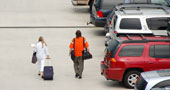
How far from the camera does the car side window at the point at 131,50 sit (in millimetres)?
17609

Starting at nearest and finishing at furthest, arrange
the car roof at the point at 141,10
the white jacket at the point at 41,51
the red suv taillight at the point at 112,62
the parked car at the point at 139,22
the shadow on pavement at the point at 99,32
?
the red suv taillight at the point at 112,62 → the white jacket at the point at 41,51 → the parked car at the point at 139,22 → the car roof at the point at 141,10 → the shadow on pavement at the point at 99,32

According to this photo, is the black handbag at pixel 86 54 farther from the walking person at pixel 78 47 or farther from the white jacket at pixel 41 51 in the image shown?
the white jacket at pixel 41 51

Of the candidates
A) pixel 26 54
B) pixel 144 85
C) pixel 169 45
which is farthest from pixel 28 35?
pixel 144 85

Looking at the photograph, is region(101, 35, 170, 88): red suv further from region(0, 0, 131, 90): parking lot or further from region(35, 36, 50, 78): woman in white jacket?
region(35, 36, 50, 78): woman in white jacket

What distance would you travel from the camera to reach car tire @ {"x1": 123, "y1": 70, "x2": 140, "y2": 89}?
58.1 ft

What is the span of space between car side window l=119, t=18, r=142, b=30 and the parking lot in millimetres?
1618

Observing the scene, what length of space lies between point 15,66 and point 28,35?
568 centimetres

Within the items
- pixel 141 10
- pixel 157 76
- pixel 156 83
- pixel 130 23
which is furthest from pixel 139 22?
pixel 156 83

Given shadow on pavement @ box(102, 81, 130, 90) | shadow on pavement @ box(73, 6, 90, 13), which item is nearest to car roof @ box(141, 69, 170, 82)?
shadow on pavement @ box(102, 81, 130, 90)

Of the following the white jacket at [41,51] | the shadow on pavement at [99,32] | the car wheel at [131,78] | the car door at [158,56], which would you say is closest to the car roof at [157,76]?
the car door at [158,56]

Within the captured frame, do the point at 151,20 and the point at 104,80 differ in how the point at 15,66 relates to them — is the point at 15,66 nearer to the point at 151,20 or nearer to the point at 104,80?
the point at 104,80

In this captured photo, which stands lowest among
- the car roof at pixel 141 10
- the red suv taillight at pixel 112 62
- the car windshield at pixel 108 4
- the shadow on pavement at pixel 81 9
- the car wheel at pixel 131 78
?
the car wheel at pixel 131 78

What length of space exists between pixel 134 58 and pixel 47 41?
27.2 ft

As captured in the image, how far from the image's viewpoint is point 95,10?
26562 millimetres
